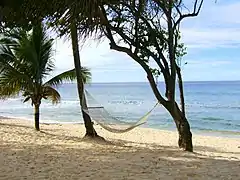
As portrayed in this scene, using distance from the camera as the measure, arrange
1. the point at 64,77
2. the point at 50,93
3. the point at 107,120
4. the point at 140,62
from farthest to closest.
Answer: the point at 64,77 → the point at 50,93 → the point at 107,120 → the point at 140,62

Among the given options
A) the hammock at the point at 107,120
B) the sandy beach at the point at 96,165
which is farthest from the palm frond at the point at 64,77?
the sandy beach at the point at 96,165

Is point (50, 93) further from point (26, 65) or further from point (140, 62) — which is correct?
point (140, 62)

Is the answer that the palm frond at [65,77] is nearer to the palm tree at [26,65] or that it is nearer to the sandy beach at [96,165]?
the palm tree at [26,65]

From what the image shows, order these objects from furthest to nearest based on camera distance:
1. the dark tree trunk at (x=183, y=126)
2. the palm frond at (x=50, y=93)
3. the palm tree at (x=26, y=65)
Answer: the palm frond at (x=50, y=93) → the palm tree at (x=26, y=65) → the dark tree trunk at (x=183, y=126)

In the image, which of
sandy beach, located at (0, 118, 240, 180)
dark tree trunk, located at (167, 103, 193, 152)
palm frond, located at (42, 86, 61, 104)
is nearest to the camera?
sandy beach, located at (0, 118, 240, 180)

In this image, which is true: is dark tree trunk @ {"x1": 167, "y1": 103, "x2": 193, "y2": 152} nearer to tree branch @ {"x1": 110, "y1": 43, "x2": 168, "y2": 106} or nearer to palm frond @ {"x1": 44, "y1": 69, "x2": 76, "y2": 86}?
tree branch @ {"x1": 110, "y1": 43, "x2": 168, "y2": 106}

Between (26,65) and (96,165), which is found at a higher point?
(26,65)

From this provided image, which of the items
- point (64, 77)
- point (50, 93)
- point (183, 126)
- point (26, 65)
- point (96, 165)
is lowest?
point (96, 165)

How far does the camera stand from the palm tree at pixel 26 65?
317 inches

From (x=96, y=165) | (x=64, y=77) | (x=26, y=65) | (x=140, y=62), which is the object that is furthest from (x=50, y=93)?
(x=96, y=165)

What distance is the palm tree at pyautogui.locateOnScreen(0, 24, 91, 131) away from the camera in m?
8.06

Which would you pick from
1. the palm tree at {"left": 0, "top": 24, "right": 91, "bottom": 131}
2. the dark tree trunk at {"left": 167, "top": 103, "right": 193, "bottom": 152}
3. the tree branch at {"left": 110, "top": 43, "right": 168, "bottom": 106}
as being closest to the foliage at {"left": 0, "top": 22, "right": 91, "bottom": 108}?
the palm tree at {"left": 0, "top": 24, "right": 91, "bottom": 131}

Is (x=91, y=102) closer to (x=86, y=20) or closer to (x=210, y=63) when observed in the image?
(x=86, y=20)

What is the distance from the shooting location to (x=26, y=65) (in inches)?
323
